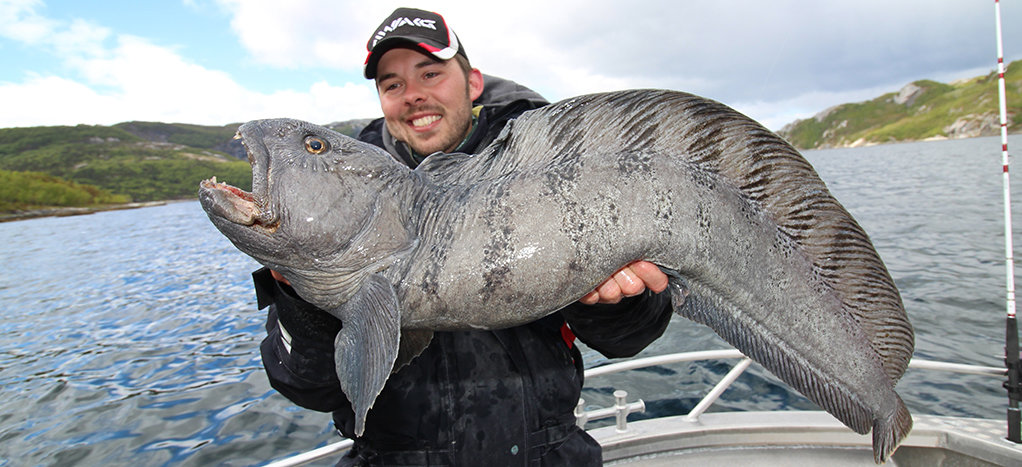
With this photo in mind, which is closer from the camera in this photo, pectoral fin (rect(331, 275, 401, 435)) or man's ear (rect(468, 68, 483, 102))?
pectoral fin (rect(331, 275, 401, 435))

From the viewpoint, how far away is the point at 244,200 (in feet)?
6.70

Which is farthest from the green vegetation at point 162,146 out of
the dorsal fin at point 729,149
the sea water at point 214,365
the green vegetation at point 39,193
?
the dorsal fin at point 729,149

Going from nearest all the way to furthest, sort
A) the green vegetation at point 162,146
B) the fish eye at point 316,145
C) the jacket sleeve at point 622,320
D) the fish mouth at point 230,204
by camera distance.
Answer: the fish mouth at point 230,204 < the fish eye at point 316,145 < the jacket sleeve at point 622,320 < the green vegetation at point 162,146

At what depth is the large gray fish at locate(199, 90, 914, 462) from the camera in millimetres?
2041

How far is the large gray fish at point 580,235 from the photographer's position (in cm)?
204

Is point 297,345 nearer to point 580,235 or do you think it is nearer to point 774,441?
point 580,235

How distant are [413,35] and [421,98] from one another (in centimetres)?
38

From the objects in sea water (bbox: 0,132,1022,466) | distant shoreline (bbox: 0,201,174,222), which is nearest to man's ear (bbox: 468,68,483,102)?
sea water (bbox: 0,132,1022,466)

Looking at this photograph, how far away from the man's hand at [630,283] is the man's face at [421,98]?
5.39 ft

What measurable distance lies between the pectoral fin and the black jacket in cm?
34

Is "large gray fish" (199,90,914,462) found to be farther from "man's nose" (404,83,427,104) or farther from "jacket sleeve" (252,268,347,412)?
"man's nose" (404,83,427,104)

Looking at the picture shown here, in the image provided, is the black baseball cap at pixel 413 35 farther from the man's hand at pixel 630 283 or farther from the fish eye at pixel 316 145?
the man's hand at pixel 630 283

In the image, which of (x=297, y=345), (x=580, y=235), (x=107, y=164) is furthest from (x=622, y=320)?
(x=107, y=164)

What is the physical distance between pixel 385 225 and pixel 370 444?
1.29 meters
